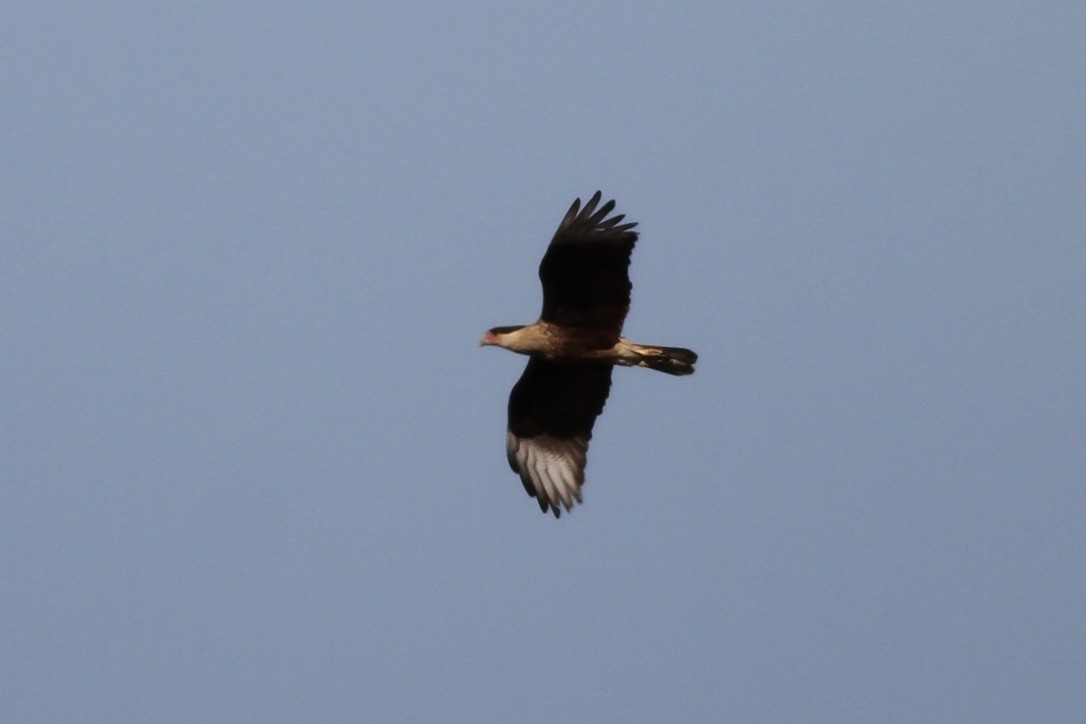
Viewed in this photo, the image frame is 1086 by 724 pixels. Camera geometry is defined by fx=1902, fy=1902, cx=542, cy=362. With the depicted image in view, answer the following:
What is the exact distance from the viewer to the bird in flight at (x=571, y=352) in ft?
47.7

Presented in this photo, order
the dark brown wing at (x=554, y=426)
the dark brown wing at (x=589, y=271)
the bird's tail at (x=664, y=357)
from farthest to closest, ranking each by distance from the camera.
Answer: the dark brown wing at (x=554, y=426) < the bird's tail at (x=664, y=357) < the dark brown wing at (x=589, y=271)

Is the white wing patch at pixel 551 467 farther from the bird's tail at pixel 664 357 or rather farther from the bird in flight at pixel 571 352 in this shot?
the bird's tail at pixel 664 357

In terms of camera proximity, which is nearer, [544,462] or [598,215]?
[598,215]

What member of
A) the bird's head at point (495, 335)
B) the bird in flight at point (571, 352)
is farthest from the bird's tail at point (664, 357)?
the bird's head at point (495, 335)

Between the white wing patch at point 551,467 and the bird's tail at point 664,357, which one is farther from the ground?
the bird's tail at point 664,357

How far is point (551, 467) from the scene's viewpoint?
51.8 feet

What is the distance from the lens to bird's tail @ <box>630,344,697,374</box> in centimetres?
1505

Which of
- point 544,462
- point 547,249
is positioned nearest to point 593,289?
point 547,249

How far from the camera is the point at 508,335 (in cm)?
1524

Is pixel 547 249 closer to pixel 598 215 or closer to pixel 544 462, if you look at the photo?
pixel 598 215

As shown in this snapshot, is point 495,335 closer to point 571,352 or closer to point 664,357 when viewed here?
point 571,352

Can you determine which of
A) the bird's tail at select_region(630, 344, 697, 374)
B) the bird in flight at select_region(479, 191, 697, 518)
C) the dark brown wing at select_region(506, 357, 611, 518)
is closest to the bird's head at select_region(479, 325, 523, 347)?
the bird in flight at select_region(479, 191, 697, 518)

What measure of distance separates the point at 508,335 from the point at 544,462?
122 centimetres

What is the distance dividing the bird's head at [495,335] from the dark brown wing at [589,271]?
0.37 meters
